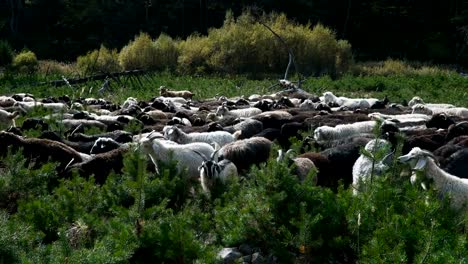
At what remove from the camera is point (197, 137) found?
13273 mm

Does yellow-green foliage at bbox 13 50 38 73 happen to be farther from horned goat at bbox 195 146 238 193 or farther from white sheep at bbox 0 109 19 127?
horned goat at bbox 195 146 238 193

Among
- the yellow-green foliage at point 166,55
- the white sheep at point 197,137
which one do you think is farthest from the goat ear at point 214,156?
the yellow-green foliage at point 166,55

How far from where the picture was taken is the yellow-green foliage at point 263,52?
1670 inches

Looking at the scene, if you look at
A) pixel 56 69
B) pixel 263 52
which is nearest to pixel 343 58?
pixel 263 52

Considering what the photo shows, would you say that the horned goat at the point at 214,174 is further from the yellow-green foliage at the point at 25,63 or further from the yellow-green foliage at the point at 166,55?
the yellow-green foliage at the point at 166,55

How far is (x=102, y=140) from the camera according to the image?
1261 cm

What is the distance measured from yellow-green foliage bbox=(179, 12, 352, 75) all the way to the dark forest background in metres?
12.2

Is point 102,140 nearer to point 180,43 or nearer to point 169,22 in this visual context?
point 180,43

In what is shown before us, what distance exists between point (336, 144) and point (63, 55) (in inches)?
1811

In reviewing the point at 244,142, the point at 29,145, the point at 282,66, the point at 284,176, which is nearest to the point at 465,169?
the point at 244,142

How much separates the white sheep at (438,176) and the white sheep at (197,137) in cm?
533

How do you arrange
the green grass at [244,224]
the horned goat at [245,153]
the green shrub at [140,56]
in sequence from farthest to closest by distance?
1. the green shrub at [140,56]
2. the horned goat at [245,153]
3. the green grass at [244,224]

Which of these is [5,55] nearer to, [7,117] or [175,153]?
[7,117]

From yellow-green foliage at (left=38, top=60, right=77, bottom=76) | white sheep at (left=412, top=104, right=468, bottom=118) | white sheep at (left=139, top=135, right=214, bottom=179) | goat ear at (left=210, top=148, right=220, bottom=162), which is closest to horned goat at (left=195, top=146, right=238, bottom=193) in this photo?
goat ear at (left=210, top=148, right=220, bottom=162)
